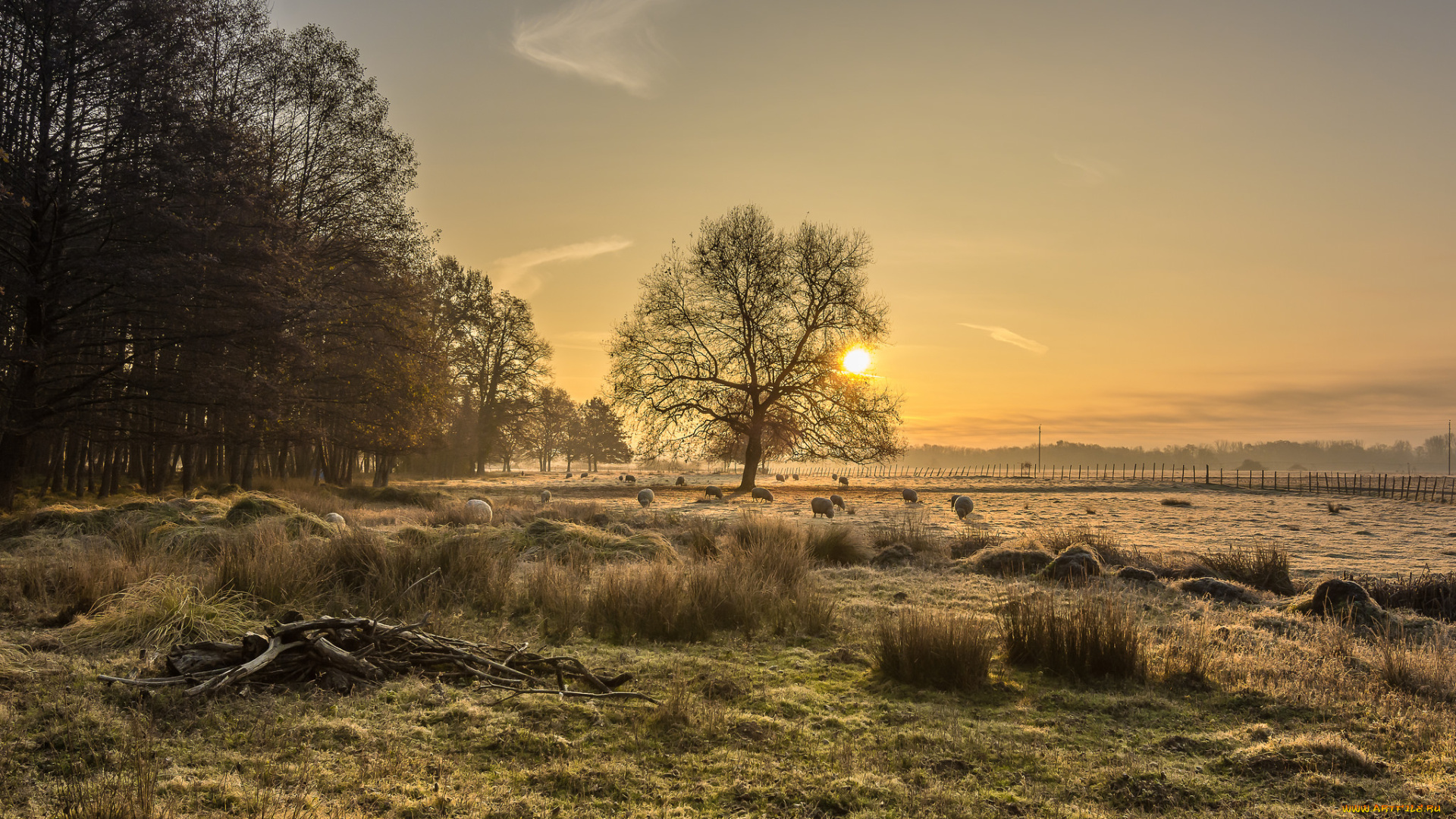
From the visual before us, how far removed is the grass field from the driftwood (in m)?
0.16

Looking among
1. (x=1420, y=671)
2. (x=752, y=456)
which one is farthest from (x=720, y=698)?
(x=752, y=456)

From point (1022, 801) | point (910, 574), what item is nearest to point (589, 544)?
point (910, 574)

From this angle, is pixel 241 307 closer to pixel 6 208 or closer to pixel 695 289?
pixel 6 208

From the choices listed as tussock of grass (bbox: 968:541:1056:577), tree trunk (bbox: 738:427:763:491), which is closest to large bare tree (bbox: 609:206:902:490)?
tree trunk (bbox: 738:427:763:491)

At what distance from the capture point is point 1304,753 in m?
4.64

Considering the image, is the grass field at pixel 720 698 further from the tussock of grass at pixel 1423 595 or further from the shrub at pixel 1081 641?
the tussock of grass at pixel 1423 595

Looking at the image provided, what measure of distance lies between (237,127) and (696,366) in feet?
63.2

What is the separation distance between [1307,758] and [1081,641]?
2037mm

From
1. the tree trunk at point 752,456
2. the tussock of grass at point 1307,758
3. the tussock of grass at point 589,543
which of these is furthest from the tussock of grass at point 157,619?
the tree trunk at point 752,456

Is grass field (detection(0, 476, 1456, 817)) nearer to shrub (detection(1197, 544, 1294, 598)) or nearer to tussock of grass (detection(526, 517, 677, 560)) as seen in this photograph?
shrub (detection(1197, 544, 1294, 598))

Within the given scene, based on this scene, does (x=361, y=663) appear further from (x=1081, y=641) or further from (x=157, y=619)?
Result: (x=1081, y=641)

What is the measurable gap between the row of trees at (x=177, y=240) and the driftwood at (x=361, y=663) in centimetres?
1080

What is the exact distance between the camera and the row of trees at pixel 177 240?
16016 mm

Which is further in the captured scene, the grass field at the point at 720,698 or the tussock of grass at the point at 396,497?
the tussock of grass at the point at 396,497
